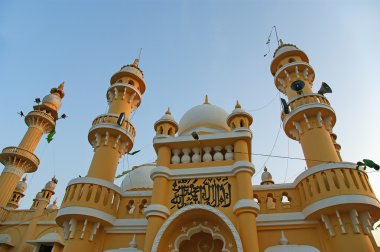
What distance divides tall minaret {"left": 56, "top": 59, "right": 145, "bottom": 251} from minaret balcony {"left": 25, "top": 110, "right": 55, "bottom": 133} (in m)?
14.4

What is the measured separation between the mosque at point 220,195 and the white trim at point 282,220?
0.12ft

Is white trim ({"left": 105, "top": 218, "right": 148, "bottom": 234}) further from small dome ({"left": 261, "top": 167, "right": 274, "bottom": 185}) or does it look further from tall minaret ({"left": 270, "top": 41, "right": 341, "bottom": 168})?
small dome ({"left": 261, "top": 167, "right": 274, "bottom": 185})

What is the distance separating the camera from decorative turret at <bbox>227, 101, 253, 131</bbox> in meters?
12.5

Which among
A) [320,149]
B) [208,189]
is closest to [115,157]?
[208,189]

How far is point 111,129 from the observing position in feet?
47.6

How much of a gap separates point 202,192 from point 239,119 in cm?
365

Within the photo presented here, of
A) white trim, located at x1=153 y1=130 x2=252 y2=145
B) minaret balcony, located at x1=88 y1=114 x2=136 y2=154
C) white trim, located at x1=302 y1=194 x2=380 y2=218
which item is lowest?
white trim, located at x1=302 y1=194 x2=380 y2=218

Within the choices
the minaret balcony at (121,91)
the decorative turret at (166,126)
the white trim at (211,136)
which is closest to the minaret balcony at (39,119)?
the minaret balcony at (121,91)

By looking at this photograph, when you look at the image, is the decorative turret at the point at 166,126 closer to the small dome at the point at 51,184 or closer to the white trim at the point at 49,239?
the white trim at the point at 49,239

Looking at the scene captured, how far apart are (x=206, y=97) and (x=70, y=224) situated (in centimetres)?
→ 980

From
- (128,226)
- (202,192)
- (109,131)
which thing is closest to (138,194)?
(128,226)

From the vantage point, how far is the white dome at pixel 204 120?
14.3 meters

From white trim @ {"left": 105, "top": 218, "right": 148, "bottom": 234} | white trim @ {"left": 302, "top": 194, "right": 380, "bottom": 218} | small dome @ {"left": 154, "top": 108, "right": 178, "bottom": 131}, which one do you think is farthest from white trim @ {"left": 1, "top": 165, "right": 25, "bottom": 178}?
white trim @ {"left": 302, "top": 194, "right": 380, "bottom": 218}

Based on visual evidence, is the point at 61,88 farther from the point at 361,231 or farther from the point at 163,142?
the point at 361,231
